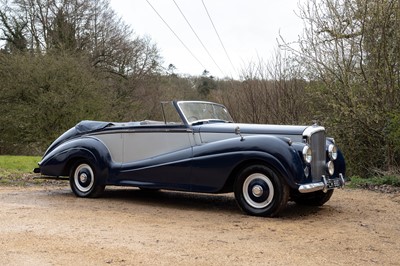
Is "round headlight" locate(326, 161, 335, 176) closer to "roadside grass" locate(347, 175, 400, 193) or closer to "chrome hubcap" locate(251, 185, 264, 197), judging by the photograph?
"chrome hubcap" locate(251, 185, 264, 197)

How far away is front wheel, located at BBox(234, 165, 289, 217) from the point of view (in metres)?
6.47

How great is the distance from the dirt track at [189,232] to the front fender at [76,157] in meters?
0.51

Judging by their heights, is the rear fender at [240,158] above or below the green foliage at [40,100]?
below

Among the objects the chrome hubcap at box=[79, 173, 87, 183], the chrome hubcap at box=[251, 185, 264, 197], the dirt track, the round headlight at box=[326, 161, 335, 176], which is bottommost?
the dirt track

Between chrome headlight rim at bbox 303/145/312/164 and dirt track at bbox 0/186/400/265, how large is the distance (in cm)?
82

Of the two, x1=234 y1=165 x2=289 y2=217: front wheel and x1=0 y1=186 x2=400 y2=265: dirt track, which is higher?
x1=234 y1=165 x2=289 y2=217: front wheel

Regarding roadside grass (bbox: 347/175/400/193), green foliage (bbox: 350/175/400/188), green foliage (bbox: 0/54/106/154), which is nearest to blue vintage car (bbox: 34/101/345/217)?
roadside grass (bbox: 347/175/400/193)

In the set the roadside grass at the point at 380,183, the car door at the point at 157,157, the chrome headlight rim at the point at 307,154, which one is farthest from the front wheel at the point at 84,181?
the roadside grass at the point at 380,183

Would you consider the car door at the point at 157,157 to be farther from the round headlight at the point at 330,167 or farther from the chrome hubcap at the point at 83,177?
the round headlight at the point at 330,167

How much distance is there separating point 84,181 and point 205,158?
2544 millimetres

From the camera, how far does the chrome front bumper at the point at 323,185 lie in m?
6.41

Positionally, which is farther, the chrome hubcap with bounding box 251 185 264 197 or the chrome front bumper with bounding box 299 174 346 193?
the chrome hubcap with bounding box 251 185 264 197

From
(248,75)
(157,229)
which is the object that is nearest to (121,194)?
(157,229)

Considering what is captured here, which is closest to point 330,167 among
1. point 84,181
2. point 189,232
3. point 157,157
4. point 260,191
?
point 260,191
